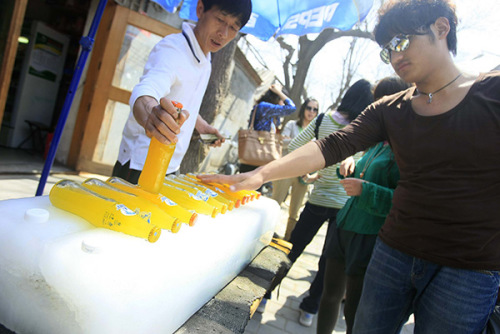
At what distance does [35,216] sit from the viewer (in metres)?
0.77

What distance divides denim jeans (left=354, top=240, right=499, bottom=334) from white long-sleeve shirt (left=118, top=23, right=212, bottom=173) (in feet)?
4.00

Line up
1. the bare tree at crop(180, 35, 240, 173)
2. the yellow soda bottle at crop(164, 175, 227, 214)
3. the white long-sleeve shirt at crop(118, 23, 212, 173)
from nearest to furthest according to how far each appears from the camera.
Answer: the yellow soda bottle at crop(164, 175, 227, 214) < the white long-sleeve shirt at crop(118, 23, 212, 173) < the bare tree at crop(180, 35, 240, 173)

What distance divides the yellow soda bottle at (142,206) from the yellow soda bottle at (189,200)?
25 centimetres

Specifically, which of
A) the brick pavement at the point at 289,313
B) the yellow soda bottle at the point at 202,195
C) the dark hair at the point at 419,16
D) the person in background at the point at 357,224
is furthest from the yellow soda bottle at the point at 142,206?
the brick pavement at the point at 289,313

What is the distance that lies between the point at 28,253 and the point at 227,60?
2959 millimetres

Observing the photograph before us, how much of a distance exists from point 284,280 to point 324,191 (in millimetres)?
1646

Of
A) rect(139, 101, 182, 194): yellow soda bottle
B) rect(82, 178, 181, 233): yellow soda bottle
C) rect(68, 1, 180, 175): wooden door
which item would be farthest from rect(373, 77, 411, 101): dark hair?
rect(68, 1, 180, 175): wooden door

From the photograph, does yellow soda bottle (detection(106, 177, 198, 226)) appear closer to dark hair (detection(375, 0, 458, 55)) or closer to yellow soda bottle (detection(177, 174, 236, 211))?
yellow soda bottle (detection(177, 174, 236, 211))

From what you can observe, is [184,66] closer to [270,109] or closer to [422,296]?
[422,296]

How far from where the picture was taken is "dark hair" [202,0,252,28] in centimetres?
167

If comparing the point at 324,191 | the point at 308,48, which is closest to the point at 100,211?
the point at 324,191

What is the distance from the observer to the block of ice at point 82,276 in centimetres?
67

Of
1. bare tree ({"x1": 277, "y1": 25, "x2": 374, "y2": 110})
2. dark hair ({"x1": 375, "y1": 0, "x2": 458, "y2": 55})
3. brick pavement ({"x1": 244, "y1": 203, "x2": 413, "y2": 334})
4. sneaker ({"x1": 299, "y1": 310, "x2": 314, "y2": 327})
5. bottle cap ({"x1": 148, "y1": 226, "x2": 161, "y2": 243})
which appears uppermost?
bare tree ({"x1": 277, "y1": 25, "x2": 374, "y2": 110})

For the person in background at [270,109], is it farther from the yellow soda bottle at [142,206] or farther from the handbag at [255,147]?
the yellow soda bottle at [142,206]
